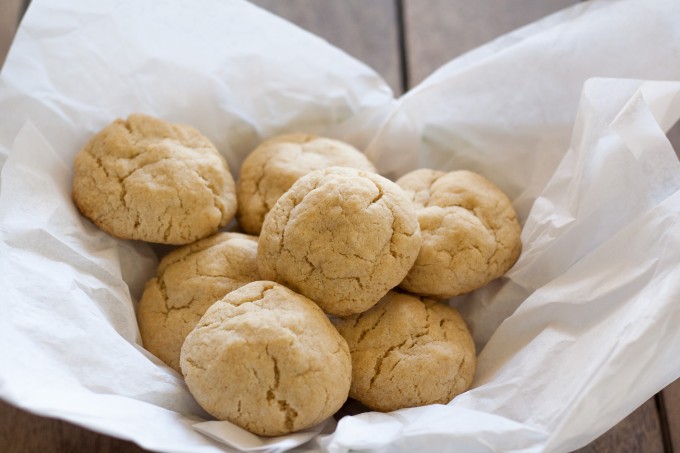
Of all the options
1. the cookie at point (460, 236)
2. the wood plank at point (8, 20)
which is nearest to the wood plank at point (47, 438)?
the cookie at point (460, 236)

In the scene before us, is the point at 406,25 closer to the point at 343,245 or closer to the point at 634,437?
the point at 343,245

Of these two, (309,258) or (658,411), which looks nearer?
(309,258)

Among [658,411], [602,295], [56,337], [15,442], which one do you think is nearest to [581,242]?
[602,295]

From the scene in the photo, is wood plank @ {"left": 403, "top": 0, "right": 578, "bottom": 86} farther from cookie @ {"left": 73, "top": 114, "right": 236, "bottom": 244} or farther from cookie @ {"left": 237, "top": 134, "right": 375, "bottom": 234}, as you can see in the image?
→ cookie @ {"left": 73, "top": 114, "right": 236, "bottom": 244}

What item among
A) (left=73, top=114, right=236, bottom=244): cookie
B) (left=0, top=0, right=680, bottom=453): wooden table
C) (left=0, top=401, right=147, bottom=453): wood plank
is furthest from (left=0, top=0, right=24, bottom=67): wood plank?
(left=0, top=401, right=147, bottom=453): wood plank

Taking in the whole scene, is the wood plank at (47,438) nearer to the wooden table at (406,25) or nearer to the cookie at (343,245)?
the cookie at (343,245)

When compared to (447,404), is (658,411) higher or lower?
lower

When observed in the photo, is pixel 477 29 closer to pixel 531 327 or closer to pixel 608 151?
pixel 608 151

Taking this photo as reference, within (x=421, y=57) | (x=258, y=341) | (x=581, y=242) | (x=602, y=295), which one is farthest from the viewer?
(x=421, y=57)
